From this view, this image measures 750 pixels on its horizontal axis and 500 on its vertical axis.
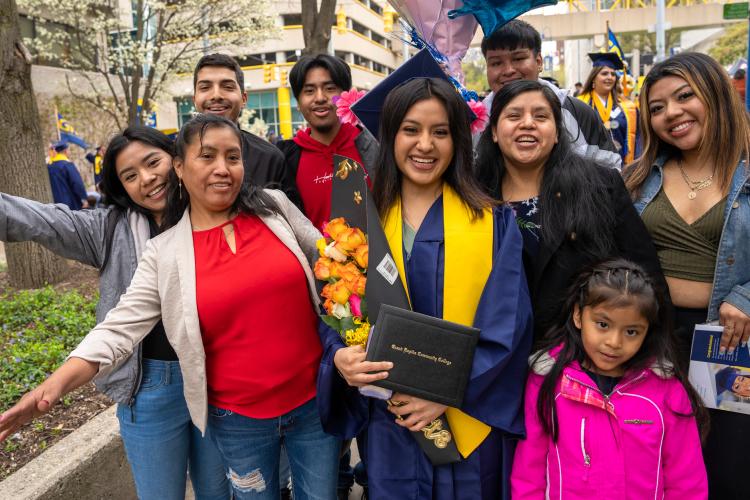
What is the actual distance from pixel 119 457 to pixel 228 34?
1392 cm

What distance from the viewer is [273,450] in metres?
→ 2.28

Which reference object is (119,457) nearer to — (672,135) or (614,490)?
(614,490)

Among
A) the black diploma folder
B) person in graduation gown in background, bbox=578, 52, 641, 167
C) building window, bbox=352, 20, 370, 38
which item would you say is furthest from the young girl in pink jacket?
building window, bbox=352, 20, 370, 38

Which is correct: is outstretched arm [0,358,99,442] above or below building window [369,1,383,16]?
below

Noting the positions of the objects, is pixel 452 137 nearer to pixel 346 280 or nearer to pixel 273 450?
pixel 346 280

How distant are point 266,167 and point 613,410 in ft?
6.67

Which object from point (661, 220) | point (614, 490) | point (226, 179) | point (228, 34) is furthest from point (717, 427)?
point (228, 34)

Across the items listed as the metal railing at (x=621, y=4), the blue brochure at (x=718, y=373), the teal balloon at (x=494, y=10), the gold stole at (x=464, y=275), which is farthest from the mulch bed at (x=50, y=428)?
the metal railing at (x=621, y=4)

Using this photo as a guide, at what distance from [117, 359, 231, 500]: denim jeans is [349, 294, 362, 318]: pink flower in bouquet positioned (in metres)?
0.81

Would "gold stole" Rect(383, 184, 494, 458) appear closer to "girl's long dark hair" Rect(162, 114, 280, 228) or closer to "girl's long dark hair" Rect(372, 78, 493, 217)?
"girl's long dark hair" Rect(372, 78, 493, 217)

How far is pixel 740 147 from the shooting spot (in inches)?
88.0

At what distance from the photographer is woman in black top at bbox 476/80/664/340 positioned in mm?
2109

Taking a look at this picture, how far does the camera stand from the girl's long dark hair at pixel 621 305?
1.96 metres

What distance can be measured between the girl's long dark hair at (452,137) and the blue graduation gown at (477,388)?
108mm
